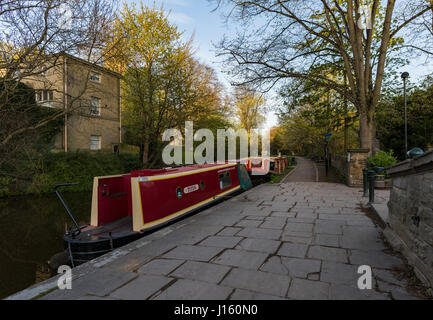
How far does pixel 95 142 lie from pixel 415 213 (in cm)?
1981

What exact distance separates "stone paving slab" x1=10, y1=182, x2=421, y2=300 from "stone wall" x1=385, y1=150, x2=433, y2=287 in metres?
0.23

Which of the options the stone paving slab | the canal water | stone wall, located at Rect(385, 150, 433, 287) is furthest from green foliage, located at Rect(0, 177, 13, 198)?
stone wall, located at Rect(385, 150, 433, 287)

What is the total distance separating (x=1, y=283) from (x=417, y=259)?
600 cm

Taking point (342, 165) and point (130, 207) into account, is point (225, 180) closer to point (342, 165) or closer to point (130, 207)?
point (130, 207)

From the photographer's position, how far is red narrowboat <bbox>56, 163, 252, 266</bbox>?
4312 millimetres

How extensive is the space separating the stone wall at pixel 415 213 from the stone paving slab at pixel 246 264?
0.77ft

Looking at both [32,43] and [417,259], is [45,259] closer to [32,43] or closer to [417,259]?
[32,43]

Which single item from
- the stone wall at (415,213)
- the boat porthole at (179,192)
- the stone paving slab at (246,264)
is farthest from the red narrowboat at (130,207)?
the stone wall at (415,213)

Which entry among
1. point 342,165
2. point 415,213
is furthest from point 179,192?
point 342,165

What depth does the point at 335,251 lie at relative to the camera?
3.39 meters

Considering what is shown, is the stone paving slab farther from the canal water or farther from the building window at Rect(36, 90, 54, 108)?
the building window at Rect(36, 90, 54, 108)

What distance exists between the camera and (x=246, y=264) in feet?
9.81

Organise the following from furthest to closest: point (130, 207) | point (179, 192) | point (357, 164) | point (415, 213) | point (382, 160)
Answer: point (357, 164)
point (382, 160)
point (179, 192)
point (130, 207)
point (415, 213)
